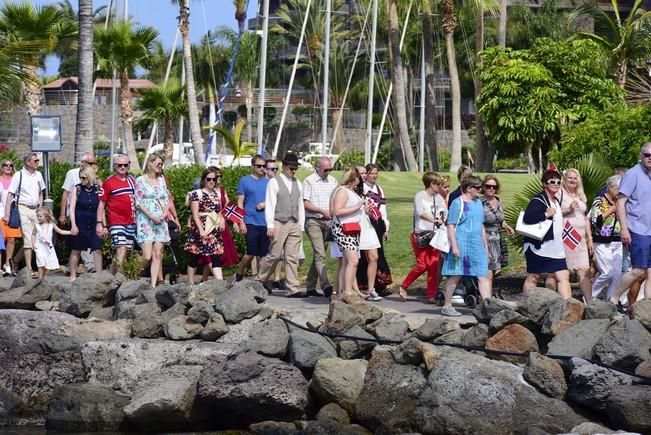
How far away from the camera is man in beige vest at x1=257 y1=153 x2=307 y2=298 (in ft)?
47.2

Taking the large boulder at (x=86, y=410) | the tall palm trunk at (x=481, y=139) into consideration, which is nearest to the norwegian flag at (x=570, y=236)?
the large boulder at (x=86, y=410)

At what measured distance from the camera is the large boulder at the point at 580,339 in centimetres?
1034

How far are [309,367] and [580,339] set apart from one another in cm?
248

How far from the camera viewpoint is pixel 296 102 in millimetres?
74062

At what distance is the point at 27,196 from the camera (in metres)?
16.5

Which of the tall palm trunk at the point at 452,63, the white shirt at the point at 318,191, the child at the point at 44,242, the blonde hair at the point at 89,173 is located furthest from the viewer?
the tall palm trunk at the point at 452,63

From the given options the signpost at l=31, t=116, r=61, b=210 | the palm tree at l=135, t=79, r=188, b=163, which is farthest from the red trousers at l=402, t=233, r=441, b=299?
the palm tree at l=135, t=79, r=188, b=163

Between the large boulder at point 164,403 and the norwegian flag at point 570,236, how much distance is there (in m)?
4.10

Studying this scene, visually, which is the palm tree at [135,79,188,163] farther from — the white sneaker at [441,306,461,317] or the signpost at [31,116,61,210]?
the white sneaker at [441,306,461,317]

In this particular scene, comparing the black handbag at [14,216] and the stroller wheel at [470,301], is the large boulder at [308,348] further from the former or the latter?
the black handbag at [14,216]

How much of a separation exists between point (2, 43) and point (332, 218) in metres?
8.33

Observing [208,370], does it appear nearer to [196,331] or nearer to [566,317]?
[196,331]

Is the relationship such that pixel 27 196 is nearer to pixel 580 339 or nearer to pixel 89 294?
pixel 89 294

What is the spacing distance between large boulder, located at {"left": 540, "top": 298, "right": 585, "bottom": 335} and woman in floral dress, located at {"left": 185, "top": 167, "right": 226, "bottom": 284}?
4.66m
